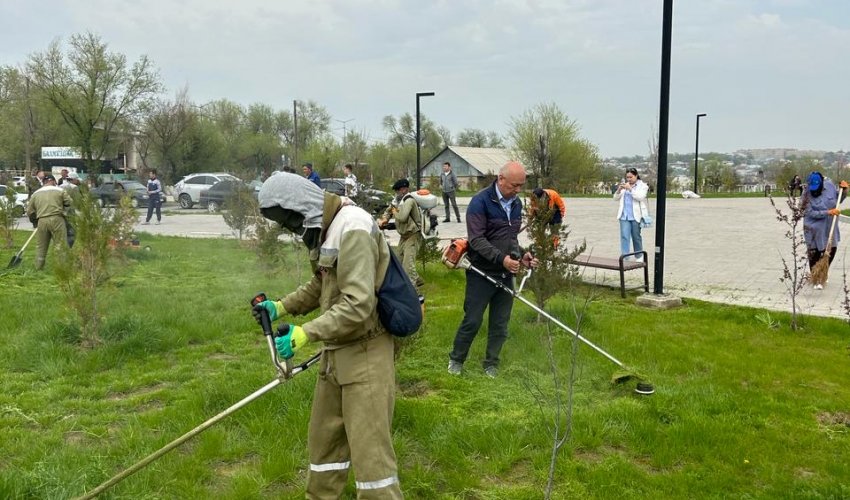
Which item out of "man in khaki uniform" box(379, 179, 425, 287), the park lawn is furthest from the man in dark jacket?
"man in khaki uniform" box(379, 179, 425, 287)

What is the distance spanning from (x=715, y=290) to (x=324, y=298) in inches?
297

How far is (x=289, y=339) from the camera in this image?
2637mm

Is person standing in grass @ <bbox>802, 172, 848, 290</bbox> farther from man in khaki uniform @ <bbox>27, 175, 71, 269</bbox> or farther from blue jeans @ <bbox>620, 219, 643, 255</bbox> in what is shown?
man in khaki uniform @ <bbox>27, 175, 71, 269</bbox>

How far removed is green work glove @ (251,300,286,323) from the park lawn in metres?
1.02

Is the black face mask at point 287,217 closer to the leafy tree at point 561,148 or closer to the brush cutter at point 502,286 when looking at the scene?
the brush cutter at point 502,286

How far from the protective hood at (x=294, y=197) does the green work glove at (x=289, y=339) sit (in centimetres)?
51

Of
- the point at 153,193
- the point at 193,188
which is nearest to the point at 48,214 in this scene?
the point at 153,193

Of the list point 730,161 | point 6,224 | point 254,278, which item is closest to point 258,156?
point 730,161

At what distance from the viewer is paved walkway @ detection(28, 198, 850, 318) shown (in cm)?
854

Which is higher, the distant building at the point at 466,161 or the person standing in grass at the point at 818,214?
the distant building at the point at 466,161

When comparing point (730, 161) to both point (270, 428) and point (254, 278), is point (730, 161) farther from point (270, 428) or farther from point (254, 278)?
point (270, 428)

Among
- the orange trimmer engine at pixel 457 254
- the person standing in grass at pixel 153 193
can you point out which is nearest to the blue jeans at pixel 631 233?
the orange trimmer engine at pixel 457 254

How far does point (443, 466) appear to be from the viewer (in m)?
3.81

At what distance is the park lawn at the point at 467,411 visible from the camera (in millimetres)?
3572
